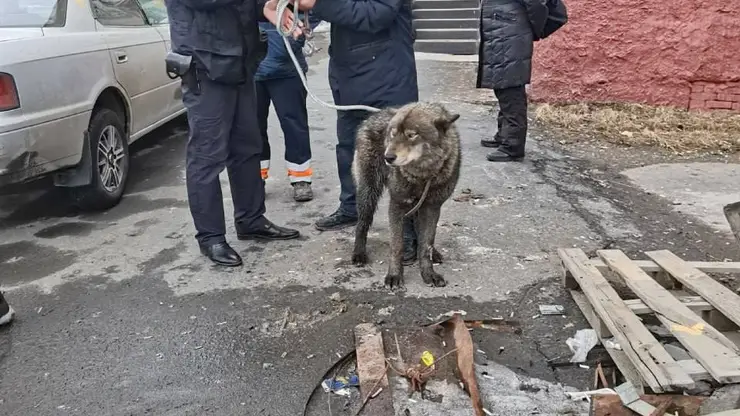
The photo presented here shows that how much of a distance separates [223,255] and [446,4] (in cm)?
1072

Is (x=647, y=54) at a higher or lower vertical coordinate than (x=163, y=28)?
lower

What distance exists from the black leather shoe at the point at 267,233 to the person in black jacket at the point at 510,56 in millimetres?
2593

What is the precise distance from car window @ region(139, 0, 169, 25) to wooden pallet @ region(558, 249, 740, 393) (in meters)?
4.72

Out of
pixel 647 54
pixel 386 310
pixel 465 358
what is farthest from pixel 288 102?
pixel 647 54

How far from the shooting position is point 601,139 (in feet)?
23.6

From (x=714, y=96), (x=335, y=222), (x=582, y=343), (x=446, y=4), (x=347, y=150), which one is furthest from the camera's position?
(x=446, y=4)

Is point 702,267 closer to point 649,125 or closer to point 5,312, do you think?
point 5,312

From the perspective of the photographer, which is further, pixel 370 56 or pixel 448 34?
pixel 448 34

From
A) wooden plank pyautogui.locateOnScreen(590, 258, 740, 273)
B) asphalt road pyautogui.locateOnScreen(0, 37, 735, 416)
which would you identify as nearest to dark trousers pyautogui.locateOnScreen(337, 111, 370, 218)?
asphalt road pyautogui.locateOnScreen(0, 37, 735, 416)

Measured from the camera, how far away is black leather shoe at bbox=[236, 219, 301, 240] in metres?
4.66

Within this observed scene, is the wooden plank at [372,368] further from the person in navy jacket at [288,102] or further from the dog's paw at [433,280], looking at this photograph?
the person in navy jacket at [288,102]

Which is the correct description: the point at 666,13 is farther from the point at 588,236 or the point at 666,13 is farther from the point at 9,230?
the point at 9,230

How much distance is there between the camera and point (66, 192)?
5.66 metres

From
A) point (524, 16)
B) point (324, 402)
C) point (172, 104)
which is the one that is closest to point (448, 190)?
point (324, 402)
